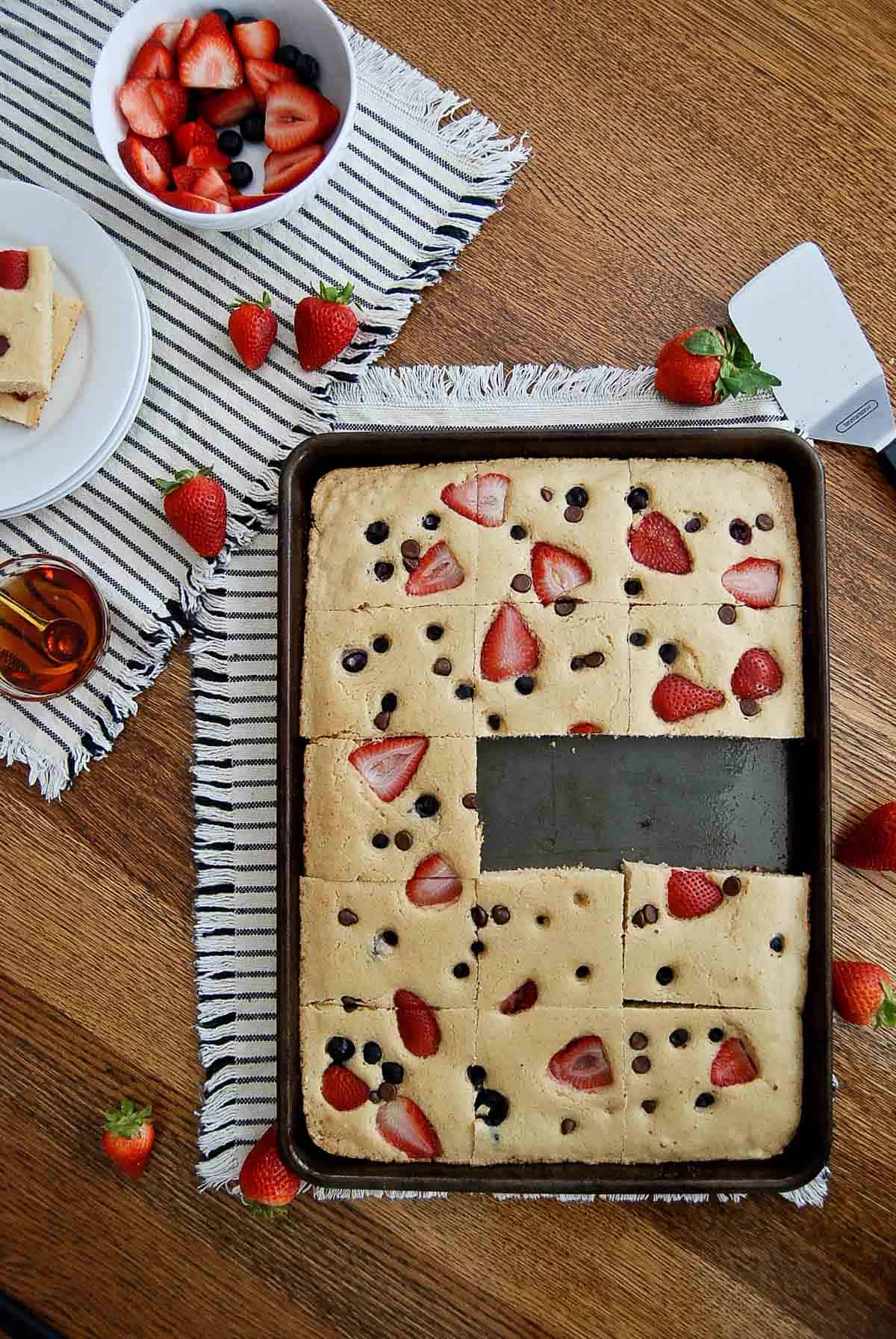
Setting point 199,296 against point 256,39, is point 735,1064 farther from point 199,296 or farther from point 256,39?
point 256,39

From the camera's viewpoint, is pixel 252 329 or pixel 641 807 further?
pixel 252 329

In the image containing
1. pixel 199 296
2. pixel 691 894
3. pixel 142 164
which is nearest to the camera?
pixel 691 894

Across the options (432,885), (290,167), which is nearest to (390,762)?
(432,885)

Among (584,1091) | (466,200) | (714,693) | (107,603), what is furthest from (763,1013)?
(466,200)

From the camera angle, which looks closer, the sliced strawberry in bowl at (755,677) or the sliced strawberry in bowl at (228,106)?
the sliced strawberry in bowl at (755,677)

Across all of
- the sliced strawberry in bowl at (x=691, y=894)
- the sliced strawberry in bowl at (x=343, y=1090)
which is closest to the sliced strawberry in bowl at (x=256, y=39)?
the sliced strawberry in bowl at (x=691, y=894)

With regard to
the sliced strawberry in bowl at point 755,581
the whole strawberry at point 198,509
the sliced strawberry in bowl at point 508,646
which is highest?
the whole strawberry at point 198,509

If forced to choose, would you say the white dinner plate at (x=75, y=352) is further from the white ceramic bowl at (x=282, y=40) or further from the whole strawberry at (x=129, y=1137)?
the whole strawberry at (x=129, y=1137)
